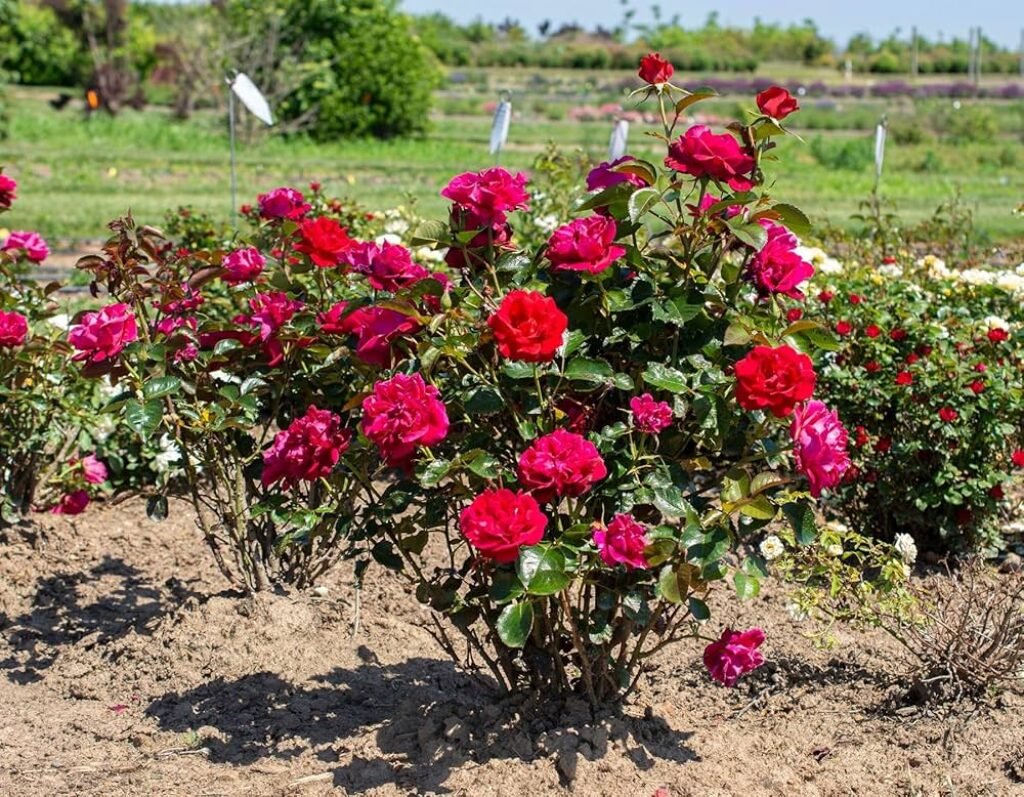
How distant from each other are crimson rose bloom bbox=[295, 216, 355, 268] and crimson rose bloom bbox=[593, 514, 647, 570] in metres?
0.99

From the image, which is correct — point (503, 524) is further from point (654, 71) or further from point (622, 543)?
point (654, 71)

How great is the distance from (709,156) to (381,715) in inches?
57.6

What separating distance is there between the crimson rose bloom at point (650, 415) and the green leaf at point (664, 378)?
3cm

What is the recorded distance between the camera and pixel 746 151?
8.27 feet

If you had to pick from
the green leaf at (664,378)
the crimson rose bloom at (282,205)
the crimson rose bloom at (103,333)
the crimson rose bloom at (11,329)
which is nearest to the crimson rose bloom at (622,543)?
the green leaf at (664,378)

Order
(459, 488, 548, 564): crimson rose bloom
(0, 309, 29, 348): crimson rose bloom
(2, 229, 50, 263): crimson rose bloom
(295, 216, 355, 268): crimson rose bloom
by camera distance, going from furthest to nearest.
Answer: (2, 229, 50, 263): crimson rose bloom, (0, 309, 29, 348): crimson rose bloom, (295, 216, 355, 268): crimson rose bloom, (459, 488, 548, 564): crimson rose bloom

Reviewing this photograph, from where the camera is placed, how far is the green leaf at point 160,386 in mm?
2963

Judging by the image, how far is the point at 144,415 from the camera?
9.60ft

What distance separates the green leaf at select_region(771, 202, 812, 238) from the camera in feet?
8.07

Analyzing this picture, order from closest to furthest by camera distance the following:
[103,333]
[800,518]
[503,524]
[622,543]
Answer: [503,524], [622,543], [800,518], [103,333]

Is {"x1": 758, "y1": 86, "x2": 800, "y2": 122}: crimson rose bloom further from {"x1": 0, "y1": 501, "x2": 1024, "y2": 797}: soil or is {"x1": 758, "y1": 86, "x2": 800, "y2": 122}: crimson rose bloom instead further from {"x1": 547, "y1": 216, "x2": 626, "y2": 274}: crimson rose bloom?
{"x1": 0, "y1": 501, "x2": 1024, "y2": 797}: soil

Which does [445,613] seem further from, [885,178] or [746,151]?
[885,178]

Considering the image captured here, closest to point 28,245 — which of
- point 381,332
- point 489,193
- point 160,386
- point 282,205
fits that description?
point 282,205

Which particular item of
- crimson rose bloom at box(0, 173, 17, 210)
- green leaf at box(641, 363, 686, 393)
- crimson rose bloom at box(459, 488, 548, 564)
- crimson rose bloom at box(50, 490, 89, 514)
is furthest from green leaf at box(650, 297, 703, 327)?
crimson rose bloom at box(50, 490, 89, 514)
